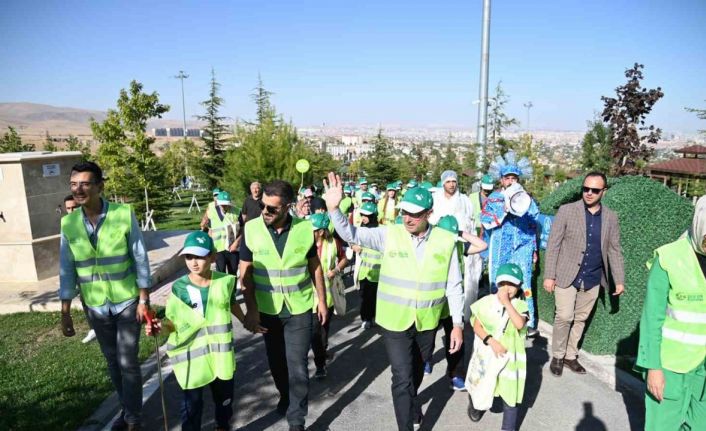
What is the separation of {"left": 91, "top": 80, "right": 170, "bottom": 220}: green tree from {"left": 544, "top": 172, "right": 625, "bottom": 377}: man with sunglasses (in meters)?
14.5

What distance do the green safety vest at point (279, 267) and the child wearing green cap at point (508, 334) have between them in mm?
1603

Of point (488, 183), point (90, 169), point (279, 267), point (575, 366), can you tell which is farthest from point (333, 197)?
point (488, 183)

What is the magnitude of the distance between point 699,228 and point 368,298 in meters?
4.33

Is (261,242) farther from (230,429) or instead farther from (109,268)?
→ (230,429)

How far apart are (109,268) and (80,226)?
1.36ft

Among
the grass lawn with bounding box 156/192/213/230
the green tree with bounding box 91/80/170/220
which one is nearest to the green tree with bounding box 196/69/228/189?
the grass lawn with bounding box 156/192/213/230

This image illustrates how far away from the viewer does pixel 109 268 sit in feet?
12.6

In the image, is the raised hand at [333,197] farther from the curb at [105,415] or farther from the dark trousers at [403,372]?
the curb at [105,415]

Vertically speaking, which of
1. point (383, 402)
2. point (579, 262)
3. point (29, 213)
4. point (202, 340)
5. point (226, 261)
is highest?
point (29, 213)

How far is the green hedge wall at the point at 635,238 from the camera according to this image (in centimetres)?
519

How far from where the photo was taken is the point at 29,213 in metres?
8.51

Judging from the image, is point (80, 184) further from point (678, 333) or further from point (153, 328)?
point (678, 333)

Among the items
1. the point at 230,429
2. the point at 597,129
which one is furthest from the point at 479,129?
the point at 597,129

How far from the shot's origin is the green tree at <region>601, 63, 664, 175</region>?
11.9 meters
